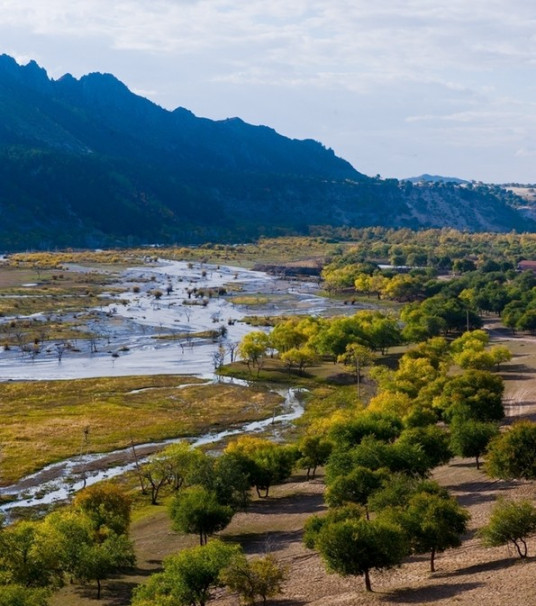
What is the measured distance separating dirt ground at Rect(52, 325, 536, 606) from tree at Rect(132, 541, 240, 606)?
301 cm

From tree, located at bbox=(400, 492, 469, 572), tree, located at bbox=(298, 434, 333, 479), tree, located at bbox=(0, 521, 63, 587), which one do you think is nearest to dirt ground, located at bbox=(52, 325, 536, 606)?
tree, located at bbox=(400, 492, 469, 572)

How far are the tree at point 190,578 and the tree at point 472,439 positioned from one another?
31815 millimetres

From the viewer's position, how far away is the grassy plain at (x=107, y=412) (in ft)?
275

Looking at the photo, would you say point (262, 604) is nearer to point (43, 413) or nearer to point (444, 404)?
point (444, 404)

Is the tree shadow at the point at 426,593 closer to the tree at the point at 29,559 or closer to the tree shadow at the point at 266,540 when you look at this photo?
the tree shadow at the point at 266,540

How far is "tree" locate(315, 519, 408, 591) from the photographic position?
44.6 metres

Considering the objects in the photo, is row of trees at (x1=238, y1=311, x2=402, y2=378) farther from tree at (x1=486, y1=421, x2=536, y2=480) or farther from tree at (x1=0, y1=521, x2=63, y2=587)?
tree at (x1=0, y1=521, x2=63, y2=587)

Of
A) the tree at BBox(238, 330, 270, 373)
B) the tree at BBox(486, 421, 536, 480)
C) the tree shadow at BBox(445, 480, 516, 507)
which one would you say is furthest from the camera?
the tree at BBox(238, 330, 270, 373)

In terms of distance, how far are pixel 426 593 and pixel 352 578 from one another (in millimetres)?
6082

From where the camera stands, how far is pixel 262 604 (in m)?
46.4

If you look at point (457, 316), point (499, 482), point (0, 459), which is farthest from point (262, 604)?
point (457, 316)

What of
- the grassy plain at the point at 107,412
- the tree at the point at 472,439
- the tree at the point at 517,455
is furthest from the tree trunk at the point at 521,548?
the grassy plain at the point at 107,412

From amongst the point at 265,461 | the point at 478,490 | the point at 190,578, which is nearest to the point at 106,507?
the point at 190,578

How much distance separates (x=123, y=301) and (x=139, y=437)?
11258cm
